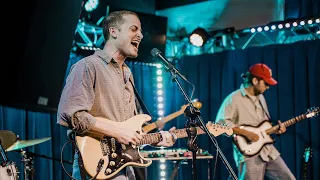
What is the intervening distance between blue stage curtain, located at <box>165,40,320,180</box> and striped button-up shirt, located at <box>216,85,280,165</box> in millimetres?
1339

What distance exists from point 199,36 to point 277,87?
57.5 inches

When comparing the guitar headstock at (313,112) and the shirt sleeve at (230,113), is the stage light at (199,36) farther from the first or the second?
the guitar headstock at (313,112)

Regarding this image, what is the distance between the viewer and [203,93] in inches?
308

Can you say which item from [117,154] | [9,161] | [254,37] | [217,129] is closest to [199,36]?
[254,37]

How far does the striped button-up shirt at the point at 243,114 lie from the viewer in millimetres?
5677

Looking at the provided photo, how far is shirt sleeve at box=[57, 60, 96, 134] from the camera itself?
295 cm

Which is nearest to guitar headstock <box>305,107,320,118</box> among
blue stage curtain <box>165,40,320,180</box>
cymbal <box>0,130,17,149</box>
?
blue stage curtain <box>165,40,320,180</box>

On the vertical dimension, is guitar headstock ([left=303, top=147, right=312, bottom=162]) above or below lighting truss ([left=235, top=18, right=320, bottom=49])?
below

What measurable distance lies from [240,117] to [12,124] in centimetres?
296

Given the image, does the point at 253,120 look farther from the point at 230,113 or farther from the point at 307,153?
the point at 307,153

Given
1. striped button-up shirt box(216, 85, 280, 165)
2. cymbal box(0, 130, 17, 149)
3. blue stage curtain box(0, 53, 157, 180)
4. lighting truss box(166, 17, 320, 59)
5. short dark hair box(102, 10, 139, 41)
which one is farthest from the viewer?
lighting truss box(166, 17, 320, 59)

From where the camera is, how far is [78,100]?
9.80ft

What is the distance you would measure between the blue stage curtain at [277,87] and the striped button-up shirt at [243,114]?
1.34m

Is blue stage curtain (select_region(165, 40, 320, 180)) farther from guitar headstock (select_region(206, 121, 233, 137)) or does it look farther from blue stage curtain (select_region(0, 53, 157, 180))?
guitar headstock (select_region(206, 121, 233, 137))
